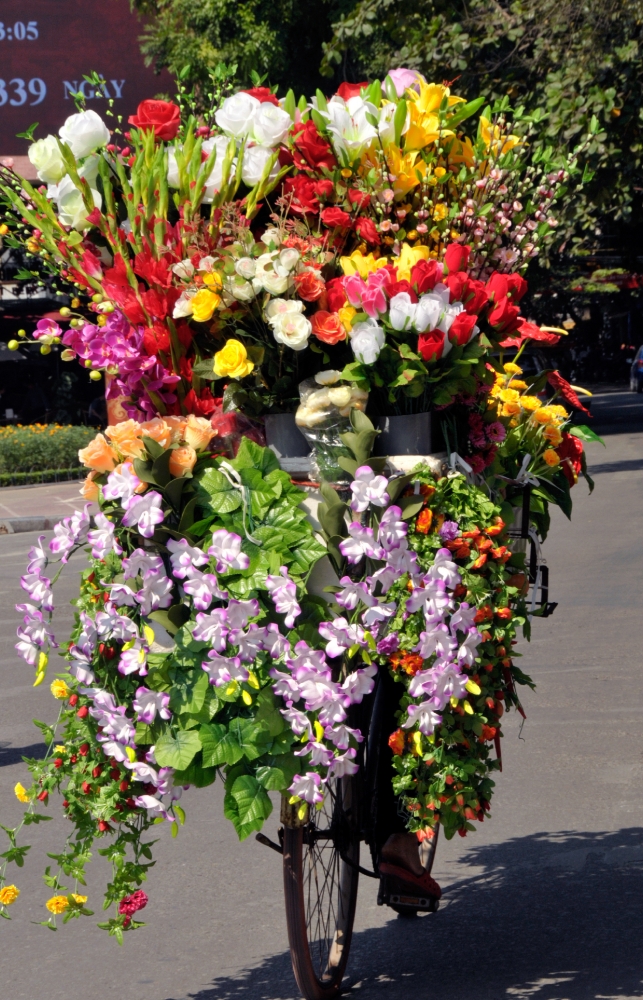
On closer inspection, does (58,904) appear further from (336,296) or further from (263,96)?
(263,96)

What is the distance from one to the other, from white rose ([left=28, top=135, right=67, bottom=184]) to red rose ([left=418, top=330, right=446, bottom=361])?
1.01 meters

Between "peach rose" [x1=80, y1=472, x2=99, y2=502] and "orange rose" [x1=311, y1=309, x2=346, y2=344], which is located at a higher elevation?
"orange rose" [x1=311, y1=309, x2=346, y2=344]

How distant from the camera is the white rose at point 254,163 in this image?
3.23m

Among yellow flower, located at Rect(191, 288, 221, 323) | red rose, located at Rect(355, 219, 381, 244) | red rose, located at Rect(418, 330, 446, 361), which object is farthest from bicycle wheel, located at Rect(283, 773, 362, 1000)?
red rose, located at Rect(355, 219, 381, 244)

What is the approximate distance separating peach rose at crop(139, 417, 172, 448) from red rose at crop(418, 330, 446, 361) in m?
0.65

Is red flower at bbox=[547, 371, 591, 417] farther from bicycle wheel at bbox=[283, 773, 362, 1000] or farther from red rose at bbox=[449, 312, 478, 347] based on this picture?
bicycle wheel at bbox=[283, 773, 362, 1000]

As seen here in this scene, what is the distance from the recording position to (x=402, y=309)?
10.1 feet

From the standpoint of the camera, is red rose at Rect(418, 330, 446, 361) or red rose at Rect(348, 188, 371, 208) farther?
red rose at Rect(348, 188, 371, 208)

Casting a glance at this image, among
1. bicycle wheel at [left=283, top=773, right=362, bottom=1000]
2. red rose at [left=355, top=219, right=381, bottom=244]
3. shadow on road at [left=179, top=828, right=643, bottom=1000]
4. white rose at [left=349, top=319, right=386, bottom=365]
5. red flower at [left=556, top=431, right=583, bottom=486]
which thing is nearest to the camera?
white rose at [left=349, top=319, right=386, bottom=365]

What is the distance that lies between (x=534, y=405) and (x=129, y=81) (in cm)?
2128

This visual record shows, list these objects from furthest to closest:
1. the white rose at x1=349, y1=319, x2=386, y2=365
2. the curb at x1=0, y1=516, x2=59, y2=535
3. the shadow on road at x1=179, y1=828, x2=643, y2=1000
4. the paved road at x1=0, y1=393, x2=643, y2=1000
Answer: the curb at x1=0, y1=516, x2=59, y2=535 → the paved road at x1=0, y1=393, x2=643, y2=1000 → the shadow on road at x1=179, y1=828, x2=643, y2=1000 → the white rose at x1=349, y1=319, x2=386, y2=365

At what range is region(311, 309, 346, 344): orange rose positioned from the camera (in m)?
3.14

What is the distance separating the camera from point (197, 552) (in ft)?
10.0

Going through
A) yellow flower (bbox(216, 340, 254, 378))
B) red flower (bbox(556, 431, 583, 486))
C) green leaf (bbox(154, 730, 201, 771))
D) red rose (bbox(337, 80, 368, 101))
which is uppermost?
red rose (bbox(337, 80, 368, 101))
